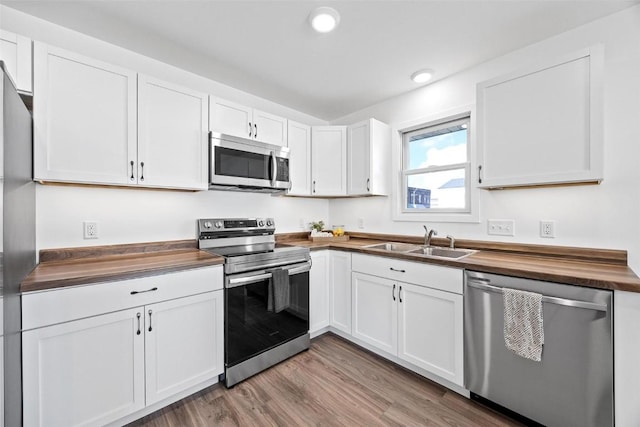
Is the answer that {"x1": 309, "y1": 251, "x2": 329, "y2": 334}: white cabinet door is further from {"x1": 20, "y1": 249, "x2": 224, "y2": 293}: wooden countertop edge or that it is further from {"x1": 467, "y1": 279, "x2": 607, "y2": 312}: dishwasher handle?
{"x1": 467, "y1": 279, "x2": 607, "y2": 312}: dishwasher handle

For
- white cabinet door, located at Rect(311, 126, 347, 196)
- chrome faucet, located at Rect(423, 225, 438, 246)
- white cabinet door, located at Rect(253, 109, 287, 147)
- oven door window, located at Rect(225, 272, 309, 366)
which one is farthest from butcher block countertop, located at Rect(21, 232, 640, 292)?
white cabinet door, located at Rect(253, 109, 287, 147)

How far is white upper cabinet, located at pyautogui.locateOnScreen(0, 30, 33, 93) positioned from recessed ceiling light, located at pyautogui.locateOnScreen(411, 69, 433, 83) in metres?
2.66

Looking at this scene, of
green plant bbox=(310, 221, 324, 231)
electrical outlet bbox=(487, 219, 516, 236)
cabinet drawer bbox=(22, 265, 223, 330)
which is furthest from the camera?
green plant bbox=(310, 221, 324, 231)

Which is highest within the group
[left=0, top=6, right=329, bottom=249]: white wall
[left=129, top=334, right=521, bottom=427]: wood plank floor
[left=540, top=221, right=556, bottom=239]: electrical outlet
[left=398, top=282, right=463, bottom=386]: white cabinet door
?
[left=0, top=6, right=329, bottom=249]: white wall

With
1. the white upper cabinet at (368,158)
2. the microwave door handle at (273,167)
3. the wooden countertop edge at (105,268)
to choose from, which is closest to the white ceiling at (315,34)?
the white upper cabinet at (368,158)

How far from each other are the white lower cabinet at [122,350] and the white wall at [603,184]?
88.3 inches

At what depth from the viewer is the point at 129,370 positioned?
1499 mm

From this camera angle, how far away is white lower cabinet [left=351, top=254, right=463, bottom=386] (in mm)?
1785

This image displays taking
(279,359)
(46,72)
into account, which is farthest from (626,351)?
(46,72)

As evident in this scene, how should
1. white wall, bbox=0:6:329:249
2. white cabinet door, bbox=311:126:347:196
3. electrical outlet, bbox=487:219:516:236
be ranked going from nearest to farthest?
white wall, bbox=0:6:329:249 → electrical outlet, bbox=487:219:516:236 → white cabinet door, bbox=311:126:347:196

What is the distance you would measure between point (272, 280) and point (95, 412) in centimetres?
119

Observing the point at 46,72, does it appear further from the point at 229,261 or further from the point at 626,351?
the point at 626,351

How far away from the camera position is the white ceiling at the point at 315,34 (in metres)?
1.59

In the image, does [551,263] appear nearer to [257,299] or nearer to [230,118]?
[257,299]
